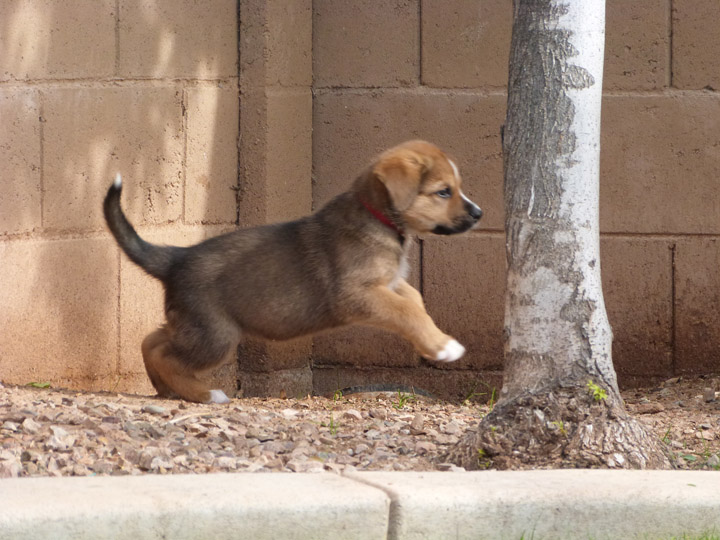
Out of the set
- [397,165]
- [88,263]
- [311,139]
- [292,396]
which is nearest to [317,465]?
[397,165]

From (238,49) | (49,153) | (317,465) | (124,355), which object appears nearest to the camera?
(317,465)

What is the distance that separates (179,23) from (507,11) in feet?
6.42

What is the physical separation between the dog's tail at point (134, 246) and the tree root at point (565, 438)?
7.19 ft

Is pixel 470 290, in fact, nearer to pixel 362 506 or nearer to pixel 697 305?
pixel 697 305

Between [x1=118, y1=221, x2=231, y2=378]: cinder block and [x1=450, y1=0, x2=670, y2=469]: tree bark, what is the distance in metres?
2.58

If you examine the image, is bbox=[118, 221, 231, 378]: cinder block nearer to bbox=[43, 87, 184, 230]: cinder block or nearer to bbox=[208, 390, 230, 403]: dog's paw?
bbox=[43, 87, 184, 230]: cinder block

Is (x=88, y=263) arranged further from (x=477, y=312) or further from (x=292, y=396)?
(x=477, y=312)

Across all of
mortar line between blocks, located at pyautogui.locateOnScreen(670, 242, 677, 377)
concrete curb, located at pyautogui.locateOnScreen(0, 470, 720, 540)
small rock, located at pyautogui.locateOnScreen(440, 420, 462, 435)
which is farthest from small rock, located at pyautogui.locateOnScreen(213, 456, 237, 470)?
mortar line between blocks, located at pyautogui.locateOnScreen(670, 242, 677, 377)

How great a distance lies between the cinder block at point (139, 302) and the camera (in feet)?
19.0

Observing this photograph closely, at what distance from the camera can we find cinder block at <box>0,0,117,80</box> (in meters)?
4.94

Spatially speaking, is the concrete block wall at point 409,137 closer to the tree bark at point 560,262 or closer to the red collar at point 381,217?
the red collar at point 381,217

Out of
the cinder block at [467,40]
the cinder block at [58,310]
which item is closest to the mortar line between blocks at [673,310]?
the cinder block at [467,40]

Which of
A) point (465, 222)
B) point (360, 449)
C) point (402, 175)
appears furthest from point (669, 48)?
point (360, 449)

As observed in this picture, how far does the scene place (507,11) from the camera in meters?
6.36
